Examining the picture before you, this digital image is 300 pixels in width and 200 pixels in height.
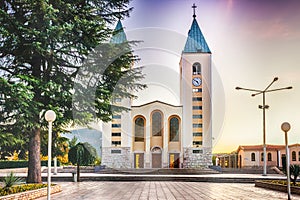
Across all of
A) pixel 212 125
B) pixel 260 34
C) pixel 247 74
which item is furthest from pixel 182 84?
pixel 260 34

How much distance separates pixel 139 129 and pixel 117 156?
472cm

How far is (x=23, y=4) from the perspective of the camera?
17.2 meters

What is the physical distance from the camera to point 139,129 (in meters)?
54.7

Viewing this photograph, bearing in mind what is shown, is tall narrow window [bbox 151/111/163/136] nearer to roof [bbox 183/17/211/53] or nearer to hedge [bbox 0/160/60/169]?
roof [bbox 183/17/211/53]

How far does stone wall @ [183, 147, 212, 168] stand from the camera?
171ft

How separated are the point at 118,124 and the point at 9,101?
123 feet

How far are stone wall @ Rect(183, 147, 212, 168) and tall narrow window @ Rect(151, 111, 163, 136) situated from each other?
4129 mm

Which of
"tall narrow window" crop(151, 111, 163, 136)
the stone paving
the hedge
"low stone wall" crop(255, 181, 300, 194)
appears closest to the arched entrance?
"tall narrow window" crop(151, 111, 163, 136)

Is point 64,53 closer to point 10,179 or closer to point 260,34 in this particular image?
point 10,179

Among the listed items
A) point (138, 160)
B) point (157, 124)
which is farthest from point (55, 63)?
point (138, 160)

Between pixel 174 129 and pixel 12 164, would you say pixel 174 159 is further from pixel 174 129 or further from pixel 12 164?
pixel 12 164

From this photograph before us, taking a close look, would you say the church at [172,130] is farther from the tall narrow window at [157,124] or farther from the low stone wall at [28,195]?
the low stone wall at [28,195]

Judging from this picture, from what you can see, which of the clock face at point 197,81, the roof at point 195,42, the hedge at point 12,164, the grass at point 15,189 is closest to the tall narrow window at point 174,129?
the clock face at point 197,81

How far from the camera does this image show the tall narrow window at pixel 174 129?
53969 mm
